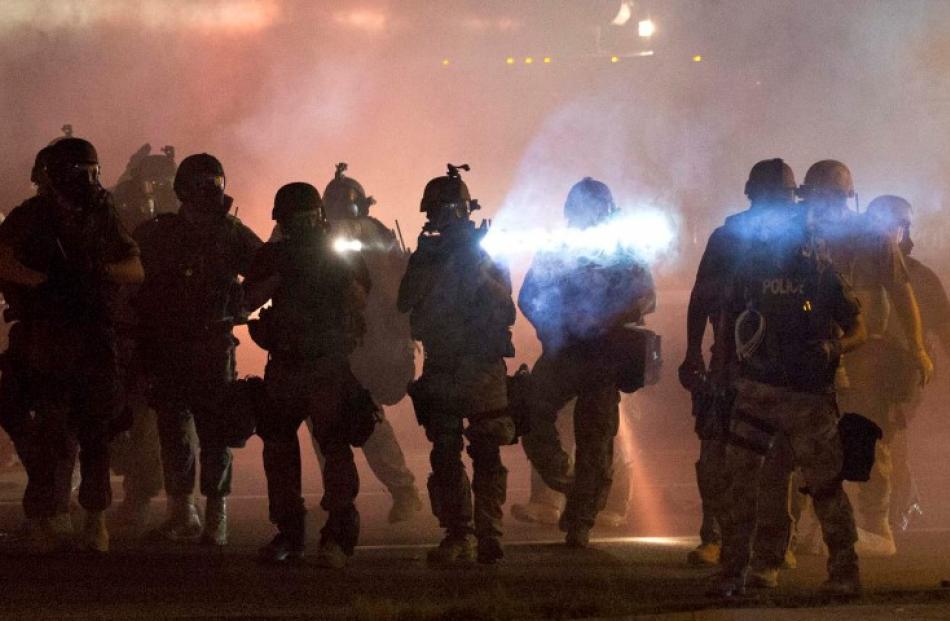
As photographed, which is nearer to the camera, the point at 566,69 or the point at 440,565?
the point at 440,565

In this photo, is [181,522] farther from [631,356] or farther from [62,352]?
[631,356]

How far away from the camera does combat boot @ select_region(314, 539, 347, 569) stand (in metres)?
8.48

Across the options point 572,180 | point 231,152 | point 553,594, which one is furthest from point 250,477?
point 572,180

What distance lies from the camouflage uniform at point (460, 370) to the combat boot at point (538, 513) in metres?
1.58

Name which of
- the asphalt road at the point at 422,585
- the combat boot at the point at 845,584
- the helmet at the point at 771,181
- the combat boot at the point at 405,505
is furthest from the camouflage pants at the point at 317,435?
the combat boot at the point at 845,584

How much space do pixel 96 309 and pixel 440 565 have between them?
2.03 m

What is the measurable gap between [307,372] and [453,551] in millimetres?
1107

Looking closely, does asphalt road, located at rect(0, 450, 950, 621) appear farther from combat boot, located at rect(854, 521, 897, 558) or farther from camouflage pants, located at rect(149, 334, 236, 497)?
camouflage pants, located at rect(149, 334, 236, 497)

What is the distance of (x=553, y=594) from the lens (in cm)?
778

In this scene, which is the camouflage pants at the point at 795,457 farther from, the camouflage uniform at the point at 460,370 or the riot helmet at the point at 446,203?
the riot helmet at the point at 446,203

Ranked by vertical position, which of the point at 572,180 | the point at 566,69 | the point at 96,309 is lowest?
the point at 96,309

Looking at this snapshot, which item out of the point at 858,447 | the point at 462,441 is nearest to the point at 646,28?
the point at 462,441

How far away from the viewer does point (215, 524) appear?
9211mm

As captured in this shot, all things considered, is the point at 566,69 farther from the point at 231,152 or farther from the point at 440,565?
the point at 440,565
